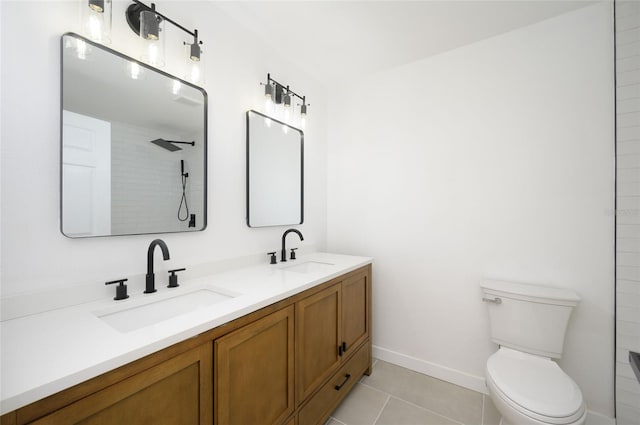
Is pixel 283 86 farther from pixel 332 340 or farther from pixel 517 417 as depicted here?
pixel 517 417

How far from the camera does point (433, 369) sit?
2066 millimetres

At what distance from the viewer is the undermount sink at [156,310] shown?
3.41ft

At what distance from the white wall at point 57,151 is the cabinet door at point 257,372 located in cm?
60

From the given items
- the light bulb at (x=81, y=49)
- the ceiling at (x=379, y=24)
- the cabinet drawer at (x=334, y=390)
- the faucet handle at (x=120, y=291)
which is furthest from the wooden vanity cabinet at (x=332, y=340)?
the ceiling at (x=379, y=24)

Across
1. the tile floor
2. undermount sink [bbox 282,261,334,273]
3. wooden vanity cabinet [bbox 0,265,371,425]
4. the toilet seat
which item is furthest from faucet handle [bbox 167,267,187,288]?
the toilet seat

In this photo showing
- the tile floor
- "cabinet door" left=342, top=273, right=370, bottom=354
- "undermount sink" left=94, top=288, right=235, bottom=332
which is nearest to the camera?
"undermount sink" left=94, top=288, right=235, bottom=332

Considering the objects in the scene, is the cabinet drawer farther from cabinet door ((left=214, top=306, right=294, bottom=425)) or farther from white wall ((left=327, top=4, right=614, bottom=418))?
white wall ((left=327, top=4, right=614, bottom=418))

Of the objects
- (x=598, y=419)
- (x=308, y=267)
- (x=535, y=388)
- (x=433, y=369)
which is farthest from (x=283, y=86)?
(x=598, y=419)

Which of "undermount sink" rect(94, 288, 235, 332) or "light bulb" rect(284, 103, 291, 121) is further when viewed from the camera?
"light bulb" rect(284, 103, 291, 121)

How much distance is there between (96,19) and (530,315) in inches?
102

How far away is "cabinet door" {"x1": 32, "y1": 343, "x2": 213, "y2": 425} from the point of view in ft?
2.11

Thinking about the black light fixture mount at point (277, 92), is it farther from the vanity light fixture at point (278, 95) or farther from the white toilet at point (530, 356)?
the white toilet at point (530, 356)

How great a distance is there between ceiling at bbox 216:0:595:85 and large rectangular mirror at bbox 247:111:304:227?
0.58 metres

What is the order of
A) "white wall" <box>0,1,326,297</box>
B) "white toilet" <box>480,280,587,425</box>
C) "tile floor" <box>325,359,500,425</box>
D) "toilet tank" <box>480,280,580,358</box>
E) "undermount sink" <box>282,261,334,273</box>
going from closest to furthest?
"white wall" <box>0,1,326,297</box> < "white toilet" <box>480,280,587,425</box> < "toilet tank" <box>480,280,580,358</box> < "tile floor" <box>325,359,500,425</box> < "undermount sink" <box>282,261,334,273</box>
